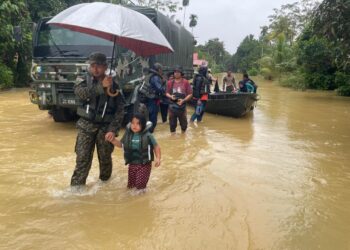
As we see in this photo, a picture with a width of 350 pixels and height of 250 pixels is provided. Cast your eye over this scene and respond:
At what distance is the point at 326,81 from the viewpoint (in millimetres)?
26328

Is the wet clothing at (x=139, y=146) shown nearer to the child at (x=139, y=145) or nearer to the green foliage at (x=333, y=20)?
the child at (x=139, y=145)

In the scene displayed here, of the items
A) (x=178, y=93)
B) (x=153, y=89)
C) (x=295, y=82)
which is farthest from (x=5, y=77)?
(x=295, y=82)

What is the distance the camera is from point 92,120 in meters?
4.77

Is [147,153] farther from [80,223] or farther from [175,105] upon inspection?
[175,105]

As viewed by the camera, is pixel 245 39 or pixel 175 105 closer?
pixel 175 105

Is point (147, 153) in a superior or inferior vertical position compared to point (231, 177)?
superior

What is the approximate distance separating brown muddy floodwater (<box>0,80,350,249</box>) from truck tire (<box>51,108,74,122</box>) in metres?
0.84

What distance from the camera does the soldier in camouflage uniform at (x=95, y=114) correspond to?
4660 millimetres

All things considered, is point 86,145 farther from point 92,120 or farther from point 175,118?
point 175,118

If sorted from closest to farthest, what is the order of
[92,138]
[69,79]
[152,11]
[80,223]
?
[80,223] < [92,138] < [69,79] < [152,11]

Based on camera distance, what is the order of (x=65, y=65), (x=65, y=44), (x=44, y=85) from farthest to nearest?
1. (x=65, y=44)
2. (x=44, y=85)
3. (x=65, y=65)

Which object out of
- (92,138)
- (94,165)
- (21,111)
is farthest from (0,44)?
(92,138)

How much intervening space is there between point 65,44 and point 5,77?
11082 millimetres

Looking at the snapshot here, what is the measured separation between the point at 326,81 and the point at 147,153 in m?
23.8
